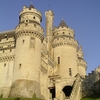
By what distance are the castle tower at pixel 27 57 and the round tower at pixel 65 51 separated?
912 cm

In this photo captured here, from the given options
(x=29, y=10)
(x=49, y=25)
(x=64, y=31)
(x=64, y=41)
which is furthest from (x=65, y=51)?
(x=29, y=10)

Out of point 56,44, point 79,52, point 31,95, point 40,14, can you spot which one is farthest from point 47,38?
point 31,95

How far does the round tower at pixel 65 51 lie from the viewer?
52.2 metres

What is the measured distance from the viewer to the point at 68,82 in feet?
148

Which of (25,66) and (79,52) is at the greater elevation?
(79,52)

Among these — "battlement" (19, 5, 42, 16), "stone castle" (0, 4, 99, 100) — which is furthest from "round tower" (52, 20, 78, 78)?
"battlement" (19, 5, 42, 16)

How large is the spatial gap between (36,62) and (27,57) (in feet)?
6.86

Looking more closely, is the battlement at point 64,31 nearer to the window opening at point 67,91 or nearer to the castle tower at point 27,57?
the castle tower at point 27,57

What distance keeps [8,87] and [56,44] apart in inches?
675

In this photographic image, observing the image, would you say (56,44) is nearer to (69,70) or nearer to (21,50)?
(69,70)

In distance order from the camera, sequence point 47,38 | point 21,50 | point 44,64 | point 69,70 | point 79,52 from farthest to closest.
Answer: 1. point 79,52
2. point 47,38
3. point 69,70
4. point 44,64
5. point 21,50

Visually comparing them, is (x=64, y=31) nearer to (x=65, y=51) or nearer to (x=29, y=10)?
(x=65, y=51)

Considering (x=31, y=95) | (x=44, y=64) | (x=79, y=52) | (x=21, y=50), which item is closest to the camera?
(x=31, y=95)

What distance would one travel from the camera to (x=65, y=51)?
175 feet
